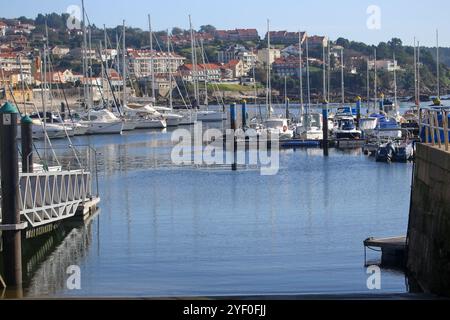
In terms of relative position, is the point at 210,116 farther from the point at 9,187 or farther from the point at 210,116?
the point at 9,187

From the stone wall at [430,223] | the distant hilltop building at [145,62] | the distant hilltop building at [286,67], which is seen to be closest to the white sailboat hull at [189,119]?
the distant hilltop building at [145,62]

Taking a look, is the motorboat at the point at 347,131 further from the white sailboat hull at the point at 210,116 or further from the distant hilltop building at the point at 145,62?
the distant hilltop building at the point at 145,62

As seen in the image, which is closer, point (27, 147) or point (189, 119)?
point (27, 147)

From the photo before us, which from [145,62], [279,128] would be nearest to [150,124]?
[279,128]

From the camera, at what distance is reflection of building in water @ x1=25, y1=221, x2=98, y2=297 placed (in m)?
23.8

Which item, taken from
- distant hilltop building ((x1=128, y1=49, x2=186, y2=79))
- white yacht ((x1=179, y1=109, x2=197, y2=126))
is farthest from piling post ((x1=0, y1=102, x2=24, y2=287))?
distant hilltop building ((x1=128, y1=49, x2=186, y2=79))

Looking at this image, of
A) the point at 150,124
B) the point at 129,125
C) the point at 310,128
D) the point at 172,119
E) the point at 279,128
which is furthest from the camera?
the point at 172,119

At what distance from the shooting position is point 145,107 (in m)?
108

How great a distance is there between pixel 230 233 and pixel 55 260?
6483 mm

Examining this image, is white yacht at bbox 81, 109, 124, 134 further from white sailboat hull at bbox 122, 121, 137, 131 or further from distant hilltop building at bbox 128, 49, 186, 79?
distant hilltop building at bbox 128, 49, 186, 79

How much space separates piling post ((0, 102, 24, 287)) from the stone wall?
7.52 m

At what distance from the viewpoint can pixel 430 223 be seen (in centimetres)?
1956

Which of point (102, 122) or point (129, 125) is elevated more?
point (102, 122)
